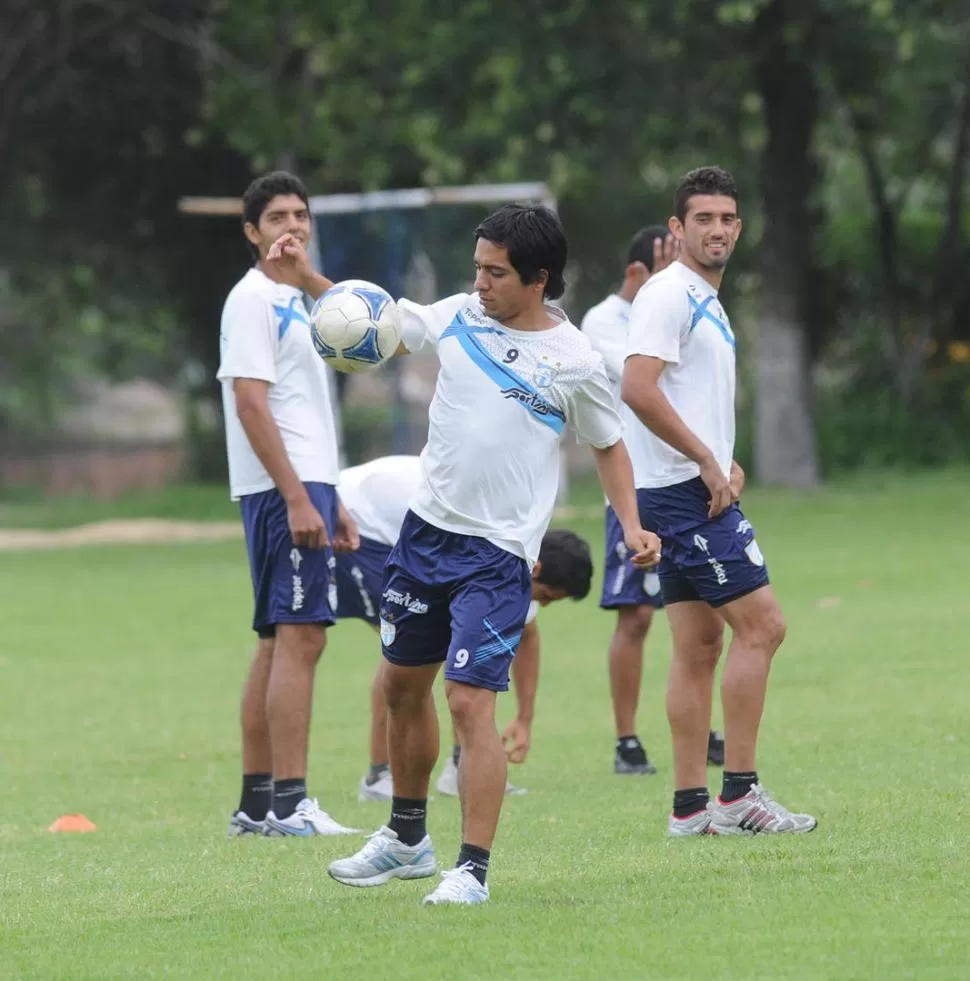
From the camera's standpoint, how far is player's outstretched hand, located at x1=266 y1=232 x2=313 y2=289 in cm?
748

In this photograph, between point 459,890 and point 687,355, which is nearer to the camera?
point 459,890

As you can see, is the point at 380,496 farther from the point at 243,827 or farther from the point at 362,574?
the point at 243,827

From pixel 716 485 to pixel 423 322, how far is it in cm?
127

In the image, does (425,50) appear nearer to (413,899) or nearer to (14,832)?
(14,832)

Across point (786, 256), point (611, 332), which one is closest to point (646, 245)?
point (611, 332)

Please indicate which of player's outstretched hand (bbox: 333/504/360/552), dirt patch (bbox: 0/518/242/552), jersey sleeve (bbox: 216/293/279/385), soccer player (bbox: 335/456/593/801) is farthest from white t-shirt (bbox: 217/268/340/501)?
dirt patch (bbox: 0/518/242/552)

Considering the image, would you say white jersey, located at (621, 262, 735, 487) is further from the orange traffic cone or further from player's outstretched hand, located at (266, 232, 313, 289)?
the orange traffic cone

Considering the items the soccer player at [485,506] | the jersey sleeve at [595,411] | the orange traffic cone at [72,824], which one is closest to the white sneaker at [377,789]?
the orange traffic cone at [72,824]

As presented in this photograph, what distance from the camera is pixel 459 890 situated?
590cm

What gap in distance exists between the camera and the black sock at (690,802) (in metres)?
7.37

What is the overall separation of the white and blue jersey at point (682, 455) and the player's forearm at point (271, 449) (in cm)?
138

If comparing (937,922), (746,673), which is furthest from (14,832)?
(937,922)

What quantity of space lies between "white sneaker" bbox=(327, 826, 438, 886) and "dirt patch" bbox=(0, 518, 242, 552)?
19337mm

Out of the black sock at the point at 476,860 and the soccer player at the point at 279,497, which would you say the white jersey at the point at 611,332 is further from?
the black sock at the point at 476,860
